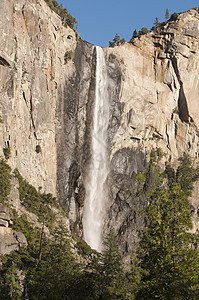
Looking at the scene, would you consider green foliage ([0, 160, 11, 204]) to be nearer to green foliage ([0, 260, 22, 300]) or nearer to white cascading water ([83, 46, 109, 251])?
green foliage ([0, 260, 22, 300])

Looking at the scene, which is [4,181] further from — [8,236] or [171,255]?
[171,255]

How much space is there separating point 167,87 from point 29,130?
28612 mm

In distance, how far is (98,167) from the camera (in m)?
57.4

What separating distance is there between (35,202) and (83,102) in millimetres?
21389

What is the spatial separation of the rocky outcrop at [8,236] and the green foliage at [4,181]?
2071 mm

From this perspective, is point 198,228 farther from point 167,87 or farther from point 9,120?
point 9,120

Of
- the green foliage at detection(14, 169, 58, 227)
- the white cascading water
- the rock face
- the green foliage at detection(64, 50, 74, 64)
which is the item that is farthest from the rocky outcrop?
the green foliage at detection(64, 50, 74, 64)

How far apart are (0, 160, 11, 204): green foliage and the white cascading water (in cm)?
1604

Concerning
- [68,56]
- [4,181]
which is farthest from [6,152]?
[68,56]

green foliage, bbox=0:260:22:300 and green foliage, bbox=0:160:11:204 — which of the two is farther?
green foliage, bbox=0:160:11:204

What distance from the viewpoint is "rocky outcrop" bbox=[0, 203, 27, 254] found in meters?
33.2

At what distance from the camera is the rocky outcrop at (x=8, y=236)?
109 ft

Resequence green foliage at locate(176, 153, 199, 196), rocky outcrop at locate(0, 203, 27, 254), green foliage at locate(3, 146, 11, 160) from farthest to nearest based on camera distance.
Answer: green foliage at locate(176, 153, 199, 196)
green foliage at locate(3, 146, 11, 160)
rocky outcrop at locate(0, 203, 27, 254)

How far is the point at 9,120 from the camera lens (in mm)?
42562
